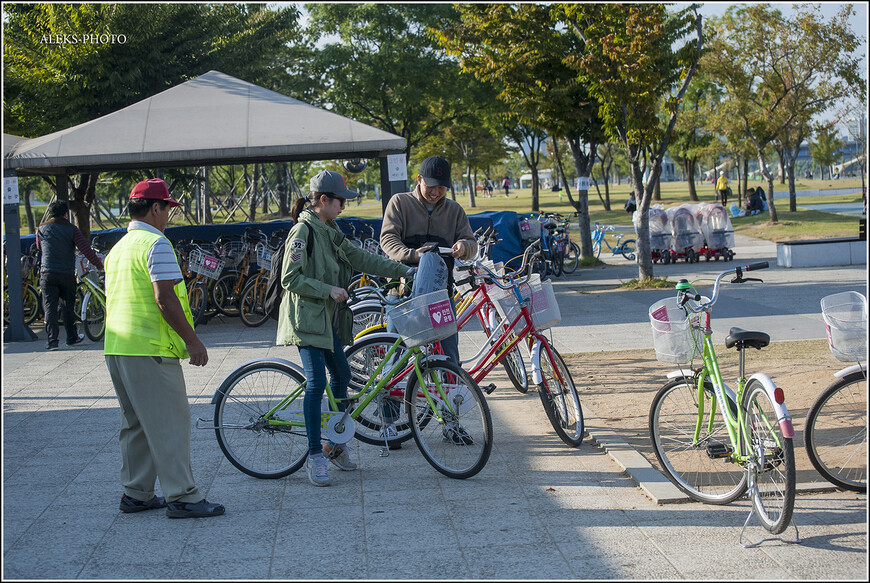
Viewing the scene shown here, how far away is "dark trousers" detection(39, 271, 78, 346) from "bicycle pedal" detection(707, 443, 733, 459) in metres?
8.95

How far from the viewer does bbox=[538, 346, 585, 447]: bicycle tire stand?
5.74m

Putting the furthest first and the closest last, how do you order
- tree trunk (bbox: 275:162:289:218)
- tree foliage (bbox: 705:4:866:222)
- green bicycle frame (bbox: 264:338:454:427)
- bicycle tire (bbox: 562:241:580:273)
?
tree trunk (bbox: 275:162:289:218)
tree foliage (bbox: 705:4:866:222)
bicycle tire (bbox: 562:241:580:273)
green bicycle frame (bbox: 264:338:454:427)

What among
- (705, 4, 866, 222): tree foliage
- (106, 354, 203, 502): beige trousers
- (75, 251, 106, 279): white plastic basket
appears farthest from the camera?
(705, 4, 866, 222): tree foliage

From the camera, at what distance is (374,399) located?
5660mm

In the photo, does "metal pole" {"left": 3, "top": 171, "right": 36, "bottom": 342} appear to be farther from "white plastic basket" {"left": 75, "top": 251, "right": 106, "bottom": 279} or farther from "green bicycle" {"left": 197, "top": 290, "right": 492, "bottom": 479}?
"green bicycle" {"left": 197, "top": 290, "right": 492, "bottom": 479}

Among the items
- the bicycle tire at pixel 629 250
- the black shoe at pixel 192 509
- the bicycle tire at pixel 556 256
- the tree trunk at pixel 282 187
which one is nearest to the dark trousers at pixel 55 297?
the black shoe at pixel 192 509

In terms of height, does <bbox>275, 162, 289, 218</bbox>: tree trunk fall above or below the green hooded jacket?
above


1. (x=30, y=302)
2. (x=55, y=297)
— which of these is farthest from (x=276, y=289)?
(x=30, y=302)

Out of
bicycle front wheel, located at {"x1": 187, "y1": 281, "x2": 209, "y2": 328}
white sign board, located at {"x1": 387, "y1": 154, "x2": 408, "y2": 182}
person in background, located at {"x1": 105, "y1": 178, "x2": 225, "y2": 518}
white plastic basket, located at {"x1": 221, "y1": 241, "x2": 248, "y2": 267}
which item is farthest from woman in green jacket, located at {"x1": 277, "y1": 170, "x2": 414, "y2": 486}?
white plastic basket, located at {"x1": 221, "y1": 241, "x2": 248, "y2": 267}

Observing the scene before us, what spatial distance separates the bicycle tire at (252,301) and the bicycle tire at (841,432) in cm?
914

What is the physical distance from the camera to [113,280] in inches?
179

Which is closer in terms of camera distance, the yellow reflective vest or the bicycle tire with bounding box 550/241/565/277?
the yellow reflective vest

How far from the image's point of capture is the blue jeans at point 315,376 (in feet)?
16.7

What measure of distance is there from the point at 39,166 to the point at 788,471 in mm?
11119
